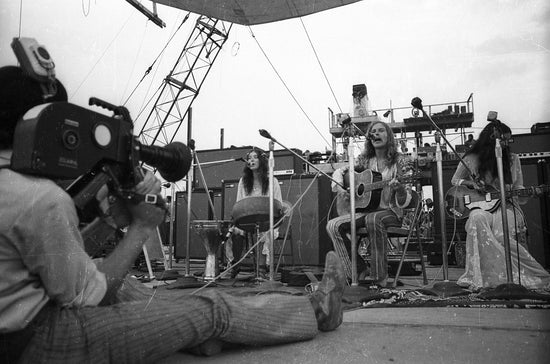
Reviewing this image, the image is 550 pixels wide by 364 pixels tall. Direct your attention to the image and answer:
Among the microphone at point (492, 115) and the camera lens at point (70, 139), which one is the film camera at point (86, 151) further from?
the microphone at point (492, 115)

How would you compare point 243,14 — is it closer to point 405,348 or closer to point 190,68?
point 405,348

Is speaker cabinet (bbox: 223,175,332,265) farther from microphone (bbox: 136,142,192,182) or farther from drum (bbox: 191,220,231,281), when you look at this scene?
microphone (bbox: 136,142,192,182)

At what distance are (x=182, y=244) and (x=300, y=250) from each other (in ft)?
5.93

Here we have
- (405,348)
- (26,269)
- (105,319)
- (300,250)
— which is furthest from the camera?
(300,250)

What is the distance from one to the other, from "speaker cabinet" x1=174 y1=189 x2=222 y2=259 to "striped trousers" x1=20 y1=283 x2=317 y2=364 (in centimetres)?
390

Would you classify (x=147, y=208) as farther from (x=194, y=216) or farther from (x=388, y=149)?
(x=194, y=216)

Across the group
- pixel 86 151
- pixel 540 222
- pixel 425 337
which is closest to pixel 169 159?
pixel 86 151

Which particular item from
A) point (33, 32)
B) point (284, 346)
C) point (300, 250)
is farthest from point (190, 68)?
point (284, 346)

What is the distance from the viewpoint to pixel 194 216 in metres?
5.34

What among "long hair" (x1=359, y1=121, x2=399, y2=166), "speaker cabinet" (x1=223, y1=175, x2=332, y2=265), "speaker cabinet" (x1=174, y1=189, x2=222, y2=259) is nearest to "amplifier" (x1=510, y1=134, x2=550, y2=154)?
"long hair" (x1=359, y1=121, x2=399, y2=166)

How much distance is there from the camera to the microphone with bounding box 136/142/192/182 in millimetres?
1068

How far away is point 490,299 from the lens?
2262 millimetres

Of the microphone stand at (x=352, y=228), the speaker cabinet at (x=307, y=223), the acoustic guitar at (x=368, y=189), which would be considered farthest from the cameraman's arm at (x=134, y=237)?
the speaker cabinet at (x=307, y=223)

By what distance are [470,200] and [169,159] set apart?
2647 mm
